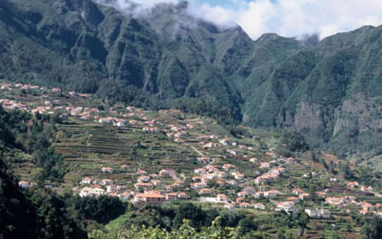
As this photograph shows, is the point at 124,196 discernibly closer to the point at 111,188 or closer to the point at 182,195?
the point at 111,188

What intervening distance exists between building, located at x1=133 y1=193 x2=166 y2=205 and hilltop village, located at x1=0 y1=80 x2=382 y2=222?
2.5 inches

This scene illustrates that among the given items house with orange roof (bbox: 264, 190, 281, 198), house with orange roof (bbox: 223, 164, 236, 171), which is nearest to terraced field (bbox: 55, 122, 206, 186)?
house with orange roof (bbox: 223, 164, 236, 171)

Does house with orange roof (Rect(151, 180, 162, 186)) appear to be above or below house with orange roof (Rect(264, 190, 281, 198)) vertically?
above

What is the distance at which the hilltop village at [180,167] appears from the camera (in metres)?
80.8

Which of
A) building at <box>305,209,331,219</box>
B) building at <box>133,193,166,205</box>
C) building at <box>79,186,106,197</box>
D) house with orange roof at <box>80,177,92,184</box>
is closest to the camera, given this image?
building at <box>79,186,106,197</box>

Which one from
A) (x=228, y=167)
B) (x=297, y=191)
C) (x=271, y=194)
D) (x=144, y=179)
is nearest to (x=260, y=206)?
(x=271, y=194)

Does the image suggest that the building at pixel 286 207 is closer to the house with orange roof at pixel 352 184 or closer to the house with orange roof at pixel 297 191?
the house with orange roof at pixel 297 191

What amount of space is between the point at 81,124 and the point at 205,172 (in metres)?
25.3

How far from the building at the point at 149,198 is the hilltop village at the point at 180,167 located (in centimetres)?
6

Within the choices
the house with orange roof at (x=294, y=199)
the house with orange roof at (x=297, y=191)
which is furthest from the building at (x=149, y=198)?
the house with orange roof at (x=297, y=191)

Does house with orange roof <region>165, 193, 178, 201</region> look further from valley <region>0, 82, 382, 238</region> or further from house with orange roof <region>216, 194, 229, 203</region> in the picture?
house with orange roof <region>216, 194, 229, 203</region>

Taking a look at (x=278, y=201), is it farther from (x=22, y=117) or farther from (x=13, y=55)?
(x=13, y=55)

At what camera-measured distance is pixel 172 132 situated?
121312 millimetres

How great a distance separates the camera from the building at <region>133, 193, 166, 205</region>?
246ft
